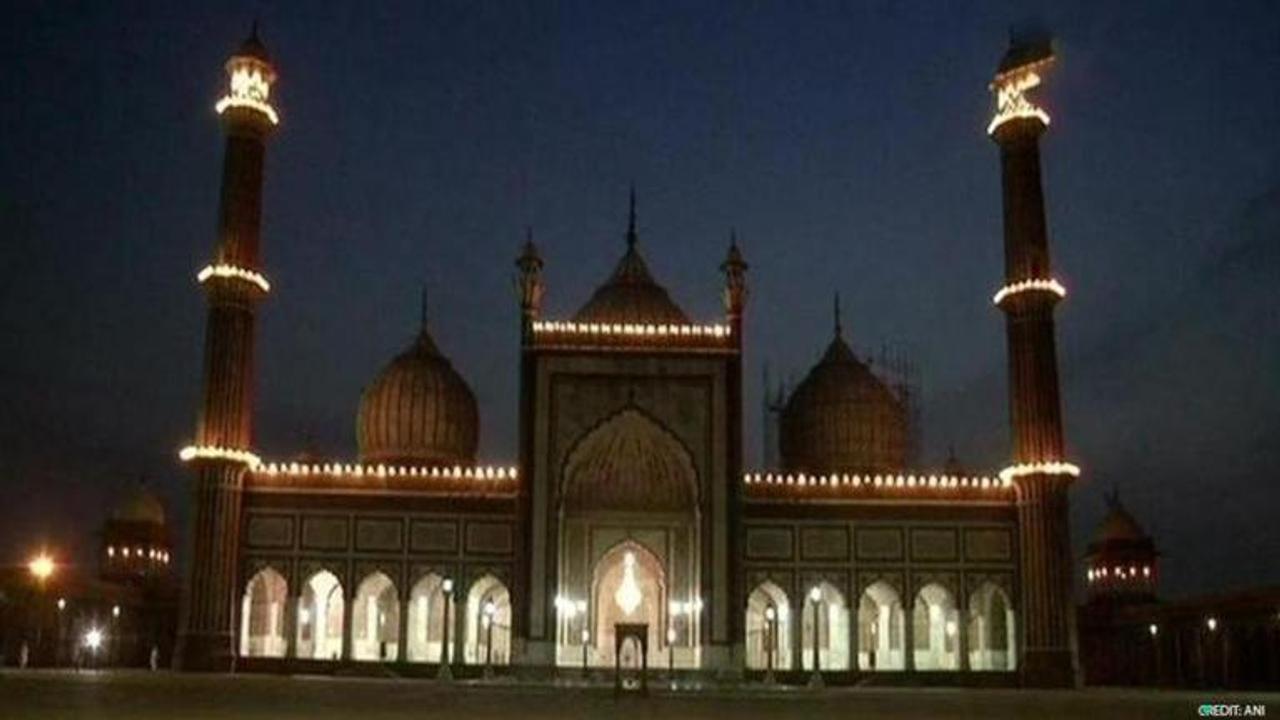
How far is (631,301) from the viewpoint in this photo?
4284 centimetres

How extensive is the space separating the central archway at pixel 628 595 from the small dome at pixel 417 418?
598 cm

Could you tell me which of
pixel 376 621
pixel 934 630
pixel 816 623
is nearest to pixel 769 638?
pixel 816 623

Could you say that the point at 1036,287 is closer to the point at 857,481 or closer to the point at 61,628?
the point at 857,481

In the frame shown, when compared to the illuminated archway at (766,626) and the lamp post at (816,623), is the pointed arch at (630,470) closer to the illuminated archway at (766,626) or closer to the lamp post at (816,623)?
the illuminated archway at (766,626)

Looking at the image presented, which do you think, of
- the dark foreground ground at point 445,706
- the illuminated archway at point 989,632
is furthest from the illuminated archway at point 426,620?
the dark foreground ground at point 445,706

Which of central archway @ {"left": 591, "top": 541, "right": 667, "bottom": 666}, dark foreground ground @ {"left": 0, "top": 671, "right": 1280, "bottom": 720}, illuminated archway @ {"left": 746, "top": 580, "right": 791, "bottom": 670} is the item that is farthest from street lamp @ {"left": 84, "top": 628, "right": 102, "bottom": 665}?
dark foreground ground @ {"left": 0, "top": 671, "right": 1280, "bottom": 720}

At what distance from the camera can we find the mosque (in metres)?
37.1

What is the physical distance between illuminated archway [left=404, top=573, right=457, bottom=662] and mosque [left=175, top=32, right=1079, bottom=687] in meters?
0.07

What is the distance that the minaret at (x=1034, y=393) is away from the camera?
120ft

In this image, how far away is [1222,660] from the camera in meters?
41.0

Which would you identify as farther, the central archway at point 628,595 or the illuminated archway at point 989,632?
the illuminated archway at point 989,632

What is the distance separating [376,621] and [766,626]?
10574 millimetres

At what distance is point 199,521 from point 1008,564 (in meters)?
20.5

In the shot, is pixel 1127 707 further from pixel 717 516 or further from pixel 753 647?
pixel 753 647
